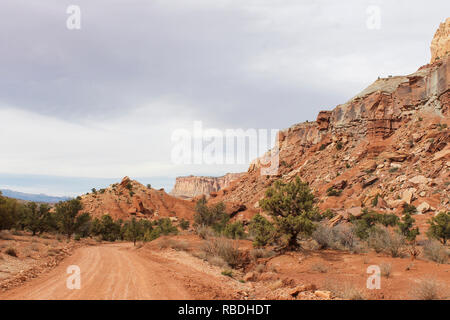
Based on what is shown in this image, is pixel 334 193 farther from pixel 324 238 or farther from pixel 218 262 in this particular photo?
pixel 218 262

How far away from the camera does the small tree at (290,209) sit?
47.4ft

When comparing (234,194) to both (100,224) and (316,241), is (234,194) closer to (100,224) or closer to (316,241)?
(100,224)

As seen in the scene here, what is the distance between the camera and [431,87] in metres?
44.6

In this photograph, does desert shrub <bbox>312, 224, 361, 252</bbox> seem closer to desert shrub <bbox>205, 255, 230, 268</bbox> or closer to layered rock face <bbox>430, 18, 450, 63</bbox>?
desert shrub <bbox>205, 255, 230, 268</bbox>

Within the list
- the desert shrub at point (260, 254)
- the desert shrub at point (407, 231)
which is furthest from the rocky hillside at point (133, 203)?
the desert shrub at point (407, 231)

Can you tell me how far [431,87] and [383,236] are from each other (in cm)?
4281

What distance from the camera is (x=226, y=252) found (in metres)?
14.8

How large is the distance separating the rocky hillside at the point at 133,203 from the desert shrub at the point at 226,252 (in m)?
40.0

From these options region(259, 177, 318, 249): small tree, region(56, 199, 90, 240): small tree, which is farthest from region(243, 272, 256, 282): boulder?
region(56, 199, 90, 240): small tree

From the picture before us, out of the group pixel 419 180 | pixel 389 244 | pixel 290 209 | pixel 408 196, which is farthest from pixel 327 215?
pixel 290 209

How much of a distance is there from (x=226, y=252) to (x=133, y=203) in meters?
50.3

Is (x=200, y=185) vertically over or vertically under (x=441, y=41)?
under

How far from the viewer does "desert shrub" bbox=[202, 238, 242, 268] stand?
1453 cm
